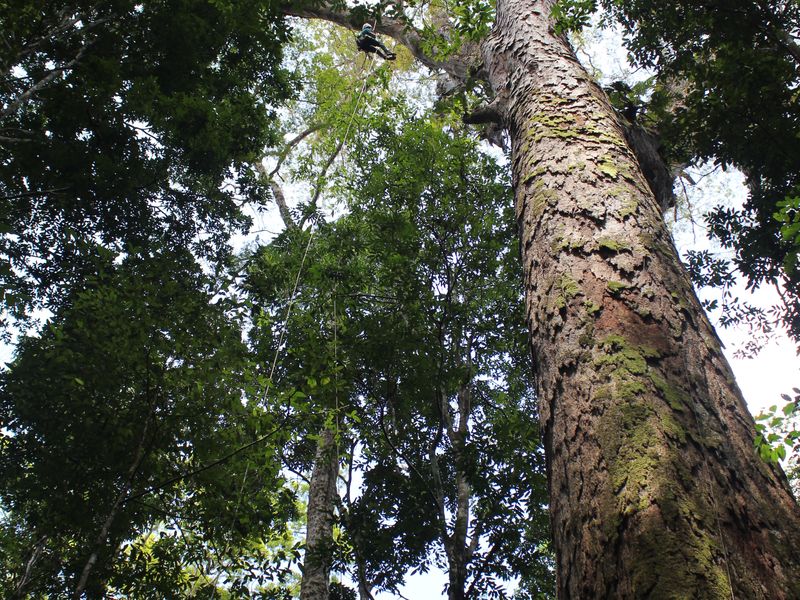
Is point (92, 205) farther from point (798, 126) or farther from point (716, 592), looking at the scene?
point (798, 126)

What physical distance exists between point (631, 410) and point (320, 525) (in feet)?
19.9

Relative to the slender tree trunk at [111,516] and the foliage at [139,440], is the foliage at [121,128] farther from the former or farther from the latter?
the slender tree trunk at [111,516]

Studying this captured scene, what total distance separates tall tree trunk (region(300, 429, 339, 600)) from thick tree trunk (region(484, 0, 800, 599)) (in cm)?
371

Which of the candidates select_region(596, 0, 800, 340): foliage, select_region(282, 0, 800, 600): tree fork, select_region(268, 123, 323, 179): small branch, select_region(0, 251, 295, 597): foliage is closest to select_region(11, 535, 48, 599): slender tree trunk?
select_region(0, 251, 295, 597): foliage

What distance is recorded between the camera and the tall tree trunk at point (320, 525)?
15.8 ft

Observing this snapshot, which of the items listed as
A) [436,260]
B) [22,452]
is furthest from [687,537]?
[22,452]

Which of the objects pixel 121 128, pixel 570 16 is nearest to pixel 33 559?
pixel 121 128

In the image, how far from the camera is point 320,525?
255 inches

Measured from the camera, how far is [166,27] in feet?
20.4

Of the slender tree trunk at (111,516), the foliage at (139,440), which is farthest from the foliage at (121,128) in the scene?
the slender tree trunk at (111,516)

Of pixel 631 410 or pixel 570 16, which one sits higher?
pixel 570 16

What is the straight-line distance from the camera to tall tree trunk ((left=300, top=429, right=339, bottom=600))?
4.81 m

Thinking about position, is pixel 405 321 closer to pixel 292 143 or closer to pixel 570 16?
pixel 570 16

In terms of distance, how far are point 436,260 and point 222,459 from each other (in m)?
3.02
